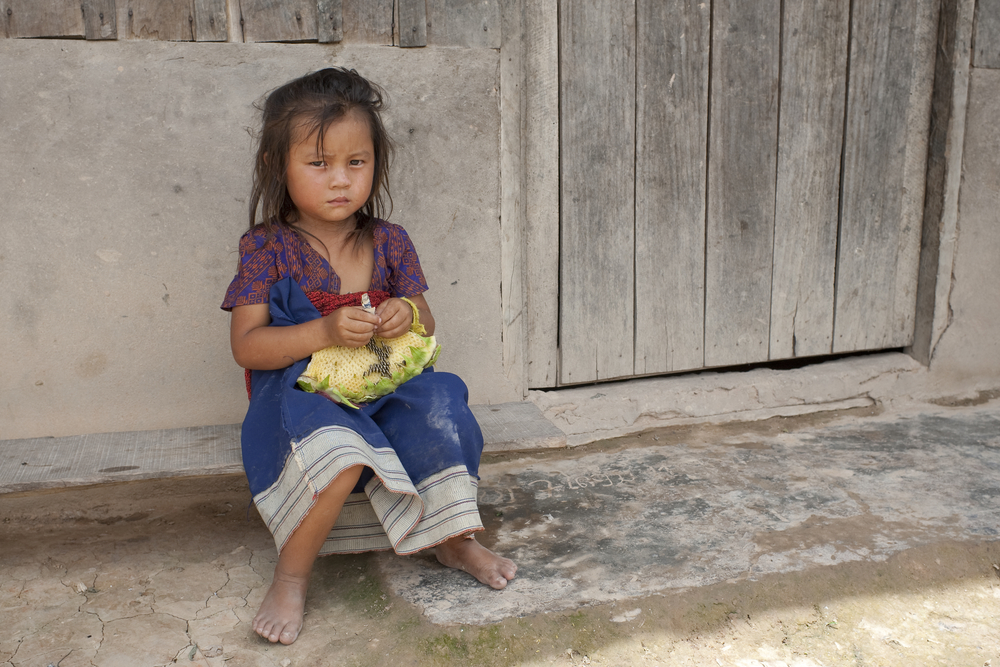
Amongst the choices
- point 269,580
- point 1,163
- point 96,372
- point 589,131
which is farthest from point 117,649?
point 589,131

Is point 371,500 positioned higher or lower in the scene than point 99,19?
lower

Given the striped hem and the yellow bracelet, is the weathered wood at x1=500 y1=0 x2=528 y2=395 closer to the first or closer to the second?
the yellow bracelet

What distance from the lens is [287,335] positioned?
1900 mm

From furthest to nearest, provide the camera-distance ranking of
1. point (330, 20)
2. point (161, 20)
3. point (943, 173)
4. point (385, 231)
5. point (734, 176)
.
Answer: point (943, 173) < point (734, 176) < point (330, 20) < point (161, 20) < point (385, 231)

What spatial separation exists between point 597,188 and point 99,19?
160 cm

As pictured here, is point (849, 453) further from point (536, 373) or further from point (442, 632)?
point (442, 632)

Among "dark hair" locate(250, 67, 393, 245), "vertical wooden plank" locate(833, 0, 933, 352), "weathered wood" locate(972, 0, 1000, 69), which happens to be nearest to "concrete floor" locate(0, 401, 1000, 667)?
"vertical wooden plank" locate(833, 0, 933, 352)

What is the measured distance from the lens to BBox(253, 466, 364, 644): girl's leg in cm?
179

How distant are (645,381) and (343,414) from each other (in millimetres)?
1488

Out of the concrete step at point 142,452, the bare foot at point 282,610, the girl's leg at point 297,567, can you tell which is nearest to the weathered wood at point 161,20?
the concrete step at point 142,452

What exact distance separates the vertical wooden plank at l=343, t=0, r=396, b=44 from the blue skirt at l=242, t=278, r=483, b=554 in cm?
92

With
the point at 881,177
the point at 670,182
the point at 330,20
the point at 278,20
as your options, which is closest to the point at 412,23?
the point at 330,20

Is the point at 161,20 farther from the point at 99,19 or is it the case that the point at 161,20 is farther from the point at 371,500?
the point at 371,500

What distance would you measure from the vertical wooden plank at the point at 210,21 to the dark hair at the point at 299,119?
51 centimetres
